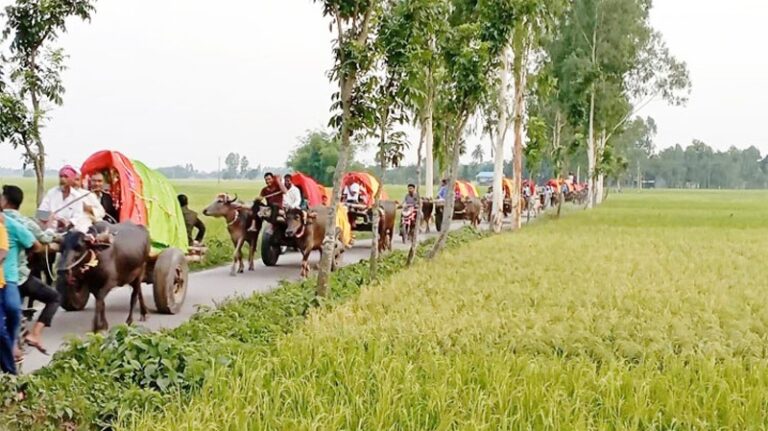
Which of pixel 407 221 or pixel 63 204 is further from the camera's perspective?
pixel 407 221

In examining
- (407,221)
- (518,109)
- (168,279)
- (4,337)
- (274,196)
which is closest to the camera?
(4,337)

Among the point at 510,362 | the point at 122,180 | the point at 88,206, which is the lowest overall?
the point at 510,362

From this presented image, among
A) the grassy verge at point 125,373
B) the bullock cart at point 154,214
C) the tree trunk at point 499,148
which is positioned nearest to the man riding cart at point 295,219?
the bullock cart at point 154,214

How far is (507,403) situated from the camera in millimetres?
5531

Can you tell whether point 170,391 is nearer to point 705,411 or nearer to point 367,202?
point 705,411

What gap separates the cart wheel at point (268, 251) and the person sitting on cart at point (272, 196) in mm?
750

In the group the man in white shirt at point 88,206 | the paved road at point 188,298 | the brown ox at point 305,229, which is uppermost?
the man in white shirt at point 88,206

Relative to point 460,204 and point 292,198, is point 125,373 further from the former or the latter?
point 460,204

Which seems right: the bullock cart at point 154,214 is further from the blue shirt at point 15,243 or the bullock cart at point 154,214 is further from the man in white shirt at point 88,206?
the blue shirt at point 15,243

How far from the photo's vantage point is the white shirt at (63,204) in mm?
8320

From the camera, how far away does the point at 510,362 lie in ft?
21.2

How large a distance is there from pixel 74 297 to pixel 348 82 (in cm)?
401

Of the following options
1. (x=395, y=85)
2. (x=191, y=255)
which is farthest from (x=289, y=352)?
(x=395, y=85)

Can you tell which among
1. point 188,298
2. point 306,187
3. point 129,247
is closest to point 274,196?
point 306,187
